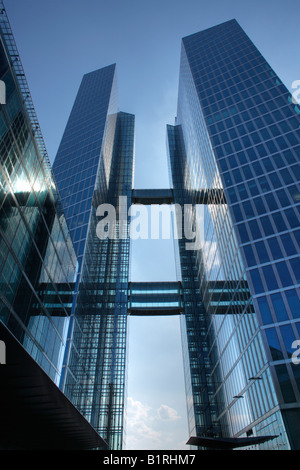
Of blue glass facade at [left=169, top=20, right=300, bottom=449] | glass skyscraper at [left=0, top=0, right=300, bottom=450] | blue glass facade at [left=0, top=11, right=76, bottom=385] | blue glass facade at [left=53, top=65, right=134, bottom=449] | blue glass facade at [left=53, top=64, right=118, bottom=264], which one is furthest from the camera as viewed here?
blue glass facade at [left=53, top=64, right=118, bottom=264]

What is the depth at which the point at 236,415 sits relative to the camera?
43.3m

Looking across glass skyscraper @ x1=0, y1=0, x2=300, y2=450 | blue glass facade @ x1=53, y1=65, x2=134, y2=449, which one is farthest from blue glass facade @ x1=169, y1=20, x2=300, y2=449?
blue glass facade @ x1=53, y1=65, x2=134, y2=449

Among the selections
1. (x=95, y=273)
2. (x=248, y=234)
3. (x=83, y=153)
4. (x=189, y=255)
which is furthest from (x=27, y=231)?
(x=189, y=255)

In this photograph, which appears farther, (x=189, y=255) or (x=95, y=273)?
(x=189, y=255)

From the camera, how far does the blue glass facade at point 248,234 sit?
112 ft

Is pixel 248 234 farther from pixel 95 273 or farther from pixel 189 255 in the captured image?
pixel 189 255

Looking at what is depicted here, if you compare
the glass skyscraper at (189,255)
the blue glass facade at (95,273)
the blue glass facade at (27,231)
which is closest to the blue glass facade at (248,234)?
the glass skyscraper at (189,255)

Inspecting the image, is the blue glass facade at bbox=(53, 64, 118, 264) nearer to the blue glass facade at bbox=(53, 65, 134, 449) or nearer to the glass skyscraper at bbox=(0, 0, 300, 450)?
the blue glass facade at bbox=(53, 65, 134, 449)

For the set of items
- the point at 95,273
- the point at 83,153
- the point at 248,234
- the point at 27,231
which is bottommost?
the point at 27,231

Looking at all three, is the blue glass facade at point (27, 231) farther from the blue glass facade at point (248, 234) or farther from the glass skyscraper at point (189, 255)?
the blue glass facade at point (248, 234)

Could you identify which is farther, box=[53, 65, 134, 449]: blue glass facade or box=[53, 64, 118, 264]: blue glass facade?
box=[53, 64, 118, 264]: blue glass facade

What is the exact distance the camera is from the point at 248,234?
43.7 metres

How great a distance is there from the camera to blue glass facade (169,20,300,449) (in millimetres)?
34125

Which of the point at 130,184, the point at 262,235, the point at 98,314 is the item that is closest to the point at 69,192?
the point at 98,314
